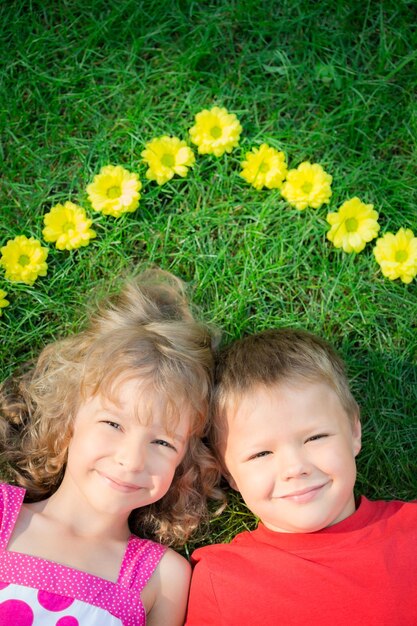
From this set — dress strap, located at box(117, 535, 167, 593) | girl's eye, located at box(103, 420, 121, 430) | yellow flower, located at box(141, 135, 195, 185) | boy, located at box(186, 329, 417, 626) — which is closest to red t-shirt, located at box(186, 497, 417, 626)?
boy, located at box(186, 329, 417, 626)

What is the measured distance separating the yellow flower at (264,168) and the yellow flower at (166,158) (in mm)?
208

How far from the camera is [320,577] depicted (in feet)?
7.50

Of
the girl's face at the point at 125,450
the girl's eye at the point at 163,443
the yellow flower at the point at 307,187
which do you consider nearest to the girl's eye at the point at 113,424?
the girl's face at the point at 125,450

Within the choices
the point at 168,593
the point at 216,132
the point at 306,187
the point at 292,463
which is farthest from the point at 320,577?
the point at 216,132

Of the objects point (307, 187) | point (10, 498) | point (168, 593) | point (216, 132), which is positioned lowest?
point (168, 593)

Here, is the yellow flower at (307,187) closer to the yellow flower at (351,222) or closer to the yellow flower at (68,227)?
the yellow flower at (351,222)

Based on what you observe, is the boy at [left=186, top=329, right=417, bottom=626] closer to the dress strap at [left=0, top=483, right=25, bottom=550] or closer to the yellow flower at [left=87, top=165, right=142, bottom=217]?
the dress strap at [left=0, top=483, right=25, bottom=550]

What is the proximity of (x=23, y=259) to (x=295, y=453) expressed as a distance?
121cm

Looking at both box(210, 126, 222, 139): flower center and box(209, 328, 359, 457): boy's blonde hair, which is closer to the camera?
box(209, 328, 359, 457): boy's blonde hair

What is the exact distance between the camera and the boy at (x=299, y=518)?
7.39 feet

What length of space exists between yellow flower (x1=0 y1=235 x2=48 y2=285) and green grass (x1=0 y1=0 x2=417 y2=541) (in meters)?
0.05

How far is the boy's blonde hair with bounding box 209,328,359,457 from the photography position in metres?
2.36

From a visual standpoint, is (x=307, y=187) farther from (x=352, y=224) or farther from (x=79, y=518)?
(x=79, y=518)

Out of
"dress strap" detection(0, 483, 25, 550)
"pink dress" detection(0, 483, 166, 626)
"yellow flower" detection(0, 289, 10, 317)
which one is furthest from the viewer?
"yellow flower" detection(0, 289, 10, 317)
